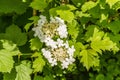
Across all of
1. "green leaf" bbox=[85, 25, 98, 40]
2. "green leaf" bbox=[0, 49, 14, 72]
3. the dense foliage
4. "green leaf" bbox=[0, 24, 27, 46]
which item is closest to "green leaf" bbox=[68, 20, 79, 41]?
the dense foliage

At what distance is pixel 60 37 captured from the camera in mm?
2736

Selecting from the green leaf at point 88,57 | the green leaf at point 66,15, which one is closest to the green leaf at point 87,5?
the green leaf at point 66,15

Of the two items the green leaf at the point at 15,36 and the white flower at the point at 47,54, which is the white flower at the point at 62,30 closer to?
the white flower at the point at 47,54

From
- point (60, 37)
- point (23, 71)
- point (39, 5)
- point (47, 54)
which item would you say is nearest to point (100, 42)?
point (60, 37)

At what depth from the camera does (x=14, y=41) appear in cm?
300

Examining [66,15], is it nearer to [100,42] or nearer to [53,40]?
[53,40]

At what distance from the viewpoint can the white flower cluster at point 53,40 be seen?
266 centimetres

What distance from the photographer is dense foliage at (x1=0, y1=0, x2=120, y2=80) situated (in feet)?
8.93

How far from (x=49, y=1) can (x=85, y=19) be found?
0.38m

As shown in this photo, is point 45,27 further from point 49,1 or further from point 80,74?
point 80,74

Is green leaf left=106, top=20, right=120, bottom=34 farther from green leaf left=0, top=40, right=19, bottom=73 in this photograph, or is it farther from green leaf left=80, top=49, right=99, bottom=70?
green leaf left=0, top=40, right=19, bottom=73

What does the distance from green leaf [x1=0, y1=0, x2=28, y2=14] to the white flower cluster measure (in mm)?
549

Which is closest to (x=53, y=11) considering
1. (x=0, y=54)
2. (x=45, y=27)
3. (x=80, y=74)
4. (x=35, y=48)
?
(x=45, y=27)

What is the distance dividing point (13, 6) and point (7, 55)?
63 centimetres
